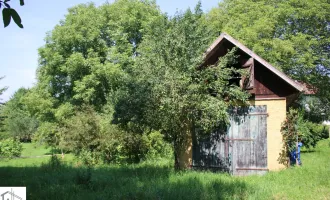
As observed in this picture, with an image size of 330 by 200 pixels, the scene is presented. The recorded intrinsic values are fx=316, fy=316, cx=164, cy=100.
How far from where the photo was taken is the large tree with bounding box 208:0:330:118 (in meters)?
25.2

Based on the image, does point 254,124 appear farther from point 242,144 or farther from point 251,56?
point 251,56

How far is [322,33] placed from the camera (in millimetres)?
27328

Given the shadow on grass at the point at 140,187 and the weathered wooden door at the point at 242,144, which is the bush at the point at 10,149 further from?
the weathered wooden door at the point at 242,144

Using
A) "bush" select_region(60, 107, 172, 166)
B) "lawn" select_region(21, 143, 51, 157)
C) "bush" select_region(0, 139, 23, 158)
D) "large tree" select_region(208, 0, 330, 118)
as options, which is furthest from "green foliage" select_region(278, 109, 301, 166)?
"lawn" select_region(21, 143, 51, 157)

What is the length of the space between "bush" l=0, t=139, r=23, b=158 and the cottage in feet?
70.4

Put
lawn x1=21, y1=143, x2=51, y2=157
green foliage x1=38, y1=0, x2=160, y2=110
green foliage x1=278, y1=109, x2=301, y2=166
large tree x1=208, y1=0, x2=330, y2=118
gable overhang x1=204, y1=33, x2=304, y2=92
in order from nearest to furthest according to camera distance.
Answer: gable overhang x1=204, y1=33, x2=304, y2=92 < green foliage x1=278, y1=109, x2=301, y2=166 < large tree x1=208, y1=0, x2=330, y2=118 < green foliage x1=38, y1=0, x2=160, y2=110 < lawn x1=21, y1=143, x2=51, y2=157

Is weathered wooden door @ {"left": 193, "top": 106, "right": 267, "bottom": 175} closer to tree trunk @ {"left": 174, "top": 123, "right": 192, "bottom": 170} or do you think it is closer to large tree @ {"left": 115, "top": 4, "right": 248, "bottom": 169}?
large tree @ {"left": 115, "top": 4, "right": 248, "bottom": 169}

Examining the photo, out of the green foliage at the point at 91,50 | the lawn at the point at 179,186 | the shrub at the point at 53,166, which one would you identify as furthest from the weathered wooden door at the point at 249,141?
the green foliage at the point at 91,50

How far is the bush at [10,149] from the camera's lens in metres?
28.0

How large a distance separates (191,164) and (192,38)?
18.3 ft

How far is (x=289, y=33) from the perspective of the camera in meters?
27.3

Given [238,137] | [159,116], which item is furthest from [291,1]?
[159,116]

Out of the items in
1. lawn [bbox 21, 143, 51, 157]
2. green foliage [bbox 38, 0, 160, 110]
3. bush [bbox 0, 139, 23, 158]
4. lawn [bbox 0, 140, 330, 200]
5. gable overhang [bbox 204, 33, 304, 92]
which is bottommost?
lawn [bbox 21, 143, 51, 157]

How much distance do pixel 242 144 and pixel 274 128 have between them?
1.48 metres
